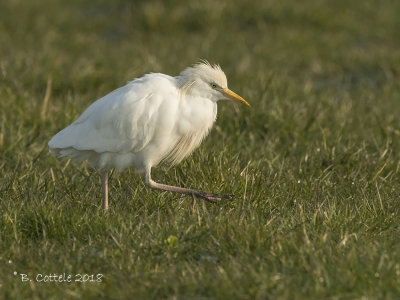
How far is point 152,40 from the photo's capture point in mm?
11086

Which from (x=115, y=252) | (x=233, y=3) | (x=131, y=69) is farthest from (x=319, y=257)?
(x=233, y=3)

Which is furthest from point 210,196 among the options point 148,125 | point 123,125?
point 123,125

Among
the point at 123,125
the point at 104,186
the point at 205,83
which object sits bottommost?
the point at 104,186

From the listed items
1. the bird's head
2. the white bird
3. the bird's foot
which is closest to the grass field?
the bird's foot

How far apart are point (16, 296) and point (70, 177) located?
2100mm

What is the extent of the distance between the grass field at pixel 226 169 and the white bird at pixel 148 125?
225 mm

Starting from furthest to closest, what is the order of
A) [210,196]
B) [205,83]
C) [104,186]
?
1. [205,83]
2. [104,186]
3. [210,196]

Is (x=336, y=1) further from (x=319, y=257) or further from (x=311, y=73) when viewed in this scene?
(x=319, y=257)

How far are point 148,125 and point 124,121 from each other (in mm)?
157

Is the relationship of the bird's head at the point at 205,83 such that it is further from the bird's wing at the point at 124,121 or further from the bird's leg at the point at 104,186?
the bird's leg at the point at 104,186

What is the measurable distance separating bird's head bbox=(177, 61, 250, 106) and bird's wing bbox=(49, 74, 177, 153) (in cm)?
10

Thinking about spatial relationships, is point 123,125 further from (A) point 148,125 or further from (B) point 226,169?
(B) point 226,169

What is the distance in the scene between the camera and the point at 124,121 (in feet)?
17.2

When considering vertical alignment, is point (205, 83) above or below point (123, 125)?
above
